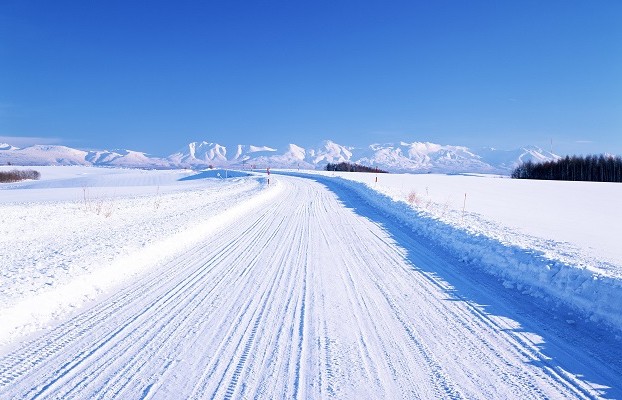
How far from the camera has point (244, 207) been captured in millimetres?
17531

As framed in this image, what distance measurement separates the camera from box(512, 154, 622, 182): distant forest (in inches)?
3816

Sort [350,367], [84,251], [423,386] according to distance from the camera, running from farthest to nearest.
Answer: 1. [84,251]
2. [350,367]
3. [423,386]

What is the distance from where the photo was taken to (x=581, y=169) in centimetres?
10062

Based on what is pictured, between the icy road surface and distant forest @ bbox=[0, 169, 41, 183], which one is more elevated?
the icy road surface

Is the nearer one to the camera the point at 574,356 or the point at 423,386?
the point at 423,386

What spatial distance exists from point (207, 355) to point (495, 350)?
3018 millimetres

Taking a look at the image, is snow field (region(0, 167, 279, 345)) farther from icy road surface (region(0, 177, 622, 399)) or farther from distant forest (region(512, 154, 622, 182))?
distant forest (region(512, 154, 622, 182))

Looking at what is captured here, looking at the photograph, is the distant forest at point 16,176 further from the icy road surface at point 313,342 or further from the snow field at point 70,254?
the icy road surface at point 313,342

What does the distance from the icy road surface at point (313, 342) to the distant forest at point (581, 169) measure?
4403 inches

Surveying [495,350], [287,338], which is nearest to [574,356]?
[495,350]

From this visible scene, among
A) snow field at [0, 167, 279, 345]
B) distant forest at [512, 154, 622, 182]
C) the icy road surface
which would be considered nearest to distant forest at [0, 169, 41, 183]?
snow field at [0, 167, 279, 345]

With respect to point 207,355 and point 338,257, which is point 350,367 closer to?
point 207,355

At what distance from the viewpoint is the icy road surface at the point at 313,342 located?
11.6 ft

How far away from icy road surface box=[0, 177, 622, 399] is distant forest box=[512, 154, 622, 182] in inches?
4403
